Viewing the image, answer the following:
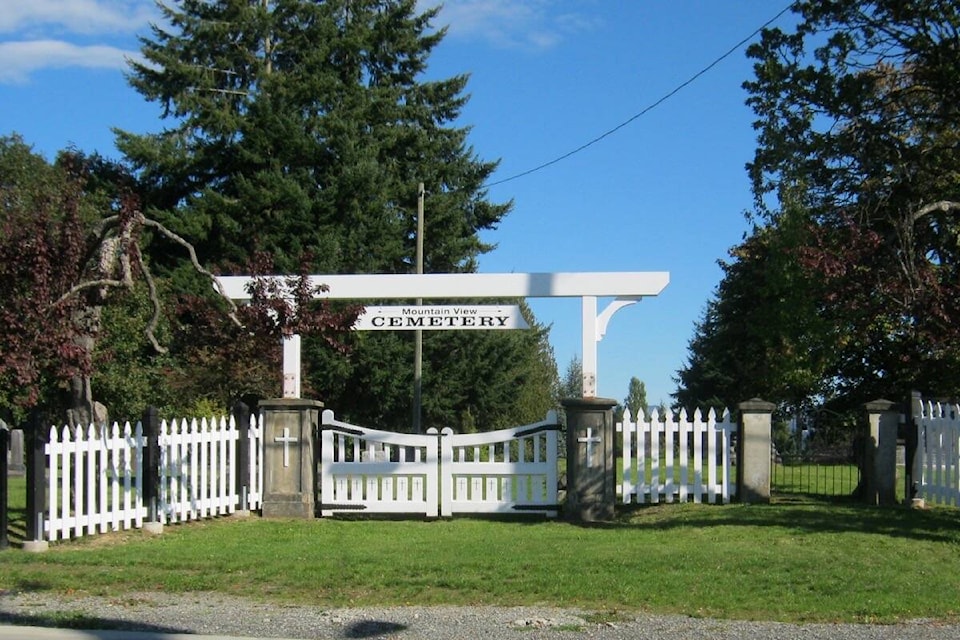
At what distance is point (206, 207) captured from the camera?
35562mm

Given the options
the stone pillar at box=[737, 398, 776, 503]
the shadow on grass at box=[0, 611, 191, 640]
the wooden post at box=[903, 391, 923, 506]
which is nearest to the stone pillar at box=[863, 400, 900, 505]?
the wooden post at box=[903, 391, 923, 506]

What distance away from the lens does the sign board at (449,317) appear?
15.1m

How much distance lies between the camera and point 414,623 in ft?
26.6

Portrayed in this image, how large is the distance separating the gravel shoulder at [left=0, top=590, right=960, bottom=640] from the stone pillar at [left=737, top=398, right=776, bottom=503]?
24.1 ft

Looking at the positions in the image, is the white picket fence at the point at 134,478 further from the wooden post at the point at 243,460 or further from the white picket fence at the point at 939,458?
the white picket fence at the point at 939,458

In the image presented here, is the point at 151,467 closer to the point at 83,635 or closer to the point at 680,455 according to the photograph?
the point at 83,635

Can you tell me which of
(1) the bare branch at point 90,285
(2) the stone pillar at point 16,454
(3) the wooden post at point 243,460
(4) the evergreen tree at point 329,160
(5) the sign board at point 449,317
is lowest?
(2) the stone pillar at point 16,454

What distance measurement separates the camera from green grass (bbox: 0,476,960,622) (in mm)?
8844

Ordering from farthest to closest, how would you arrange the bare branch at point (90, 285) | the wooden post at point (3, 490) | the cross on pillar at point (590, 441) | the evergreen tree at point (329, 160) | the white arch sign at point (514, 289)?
the evergreen tree at point (329, 160)
the white arch sign at point (514, 289)
the cross on pillar at point (590, 441)
the bare branch at point (90, 285)
the wooden post at point (3, 490)

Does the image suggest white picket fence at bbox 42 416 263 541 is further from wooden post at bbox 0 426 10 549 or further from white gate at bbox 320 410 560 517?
white gate at bbox 320 410 560 517

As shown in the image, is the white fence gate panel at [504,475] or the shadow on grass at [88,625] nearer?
the shadow on grass at [88,625]

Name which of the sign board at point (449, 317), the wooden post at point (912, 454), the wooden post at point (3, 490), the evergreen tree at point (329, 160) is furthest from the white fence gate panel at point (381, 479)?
the evergreen tree at point (329, 160)

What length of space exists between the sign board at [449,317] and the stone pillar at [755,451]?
134 inches

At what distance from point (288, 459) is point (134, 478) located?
206cm
